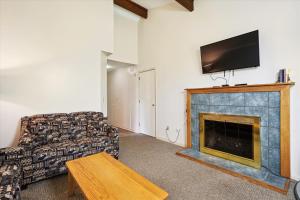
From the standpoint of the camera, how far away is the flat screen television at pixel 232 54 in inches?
95.0

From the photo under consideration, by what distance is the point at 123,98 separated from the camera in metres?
5.58

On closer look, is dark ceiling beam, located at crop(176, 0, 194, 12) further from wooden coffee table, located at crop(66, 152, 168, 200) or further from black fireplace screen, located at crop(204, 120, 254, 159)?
wooden coffee table, located at crop(66, 152, 168, 200)

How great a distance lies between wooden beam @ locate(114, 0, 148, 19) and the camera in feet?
13.6

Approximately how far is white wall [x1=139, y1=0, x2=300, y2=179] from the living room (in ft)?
0.05

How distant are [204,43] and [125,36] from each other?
2532 millimetres

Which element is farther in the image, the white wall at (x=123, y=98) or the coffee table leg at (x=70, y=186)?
the white wall at (x=123, y=98)

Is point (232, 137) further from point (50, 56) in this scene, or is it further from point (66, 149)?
point (50, 56)

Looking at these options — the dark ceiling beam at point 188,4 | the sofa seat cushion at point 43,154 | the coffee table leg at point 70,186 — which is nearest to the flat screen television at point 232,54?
the dark ceiling beam at point 188,4

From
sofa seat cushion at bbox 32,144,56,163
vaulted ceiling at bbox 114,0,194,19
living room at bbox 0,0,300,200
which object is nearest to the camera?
living room at bbox 0,0,300,200

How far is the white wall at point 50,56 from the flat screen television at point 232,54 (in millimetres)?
2299

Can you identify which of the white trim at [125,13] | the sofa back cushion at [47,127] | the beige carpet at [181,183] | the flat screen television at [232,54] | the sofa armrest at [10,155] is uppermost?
the white trim at [125,13]

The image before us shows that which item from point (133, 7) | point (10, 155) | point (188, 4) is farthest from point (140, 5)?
point (10, 155)

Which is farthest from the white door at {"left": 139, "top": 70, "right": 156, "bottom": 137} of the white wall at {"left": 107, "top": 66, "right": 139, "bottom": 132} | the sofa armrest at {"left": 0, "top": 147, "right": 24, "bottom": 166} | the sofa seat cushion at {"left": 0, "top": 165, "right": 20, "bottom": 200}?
the sofa seat cushion at {"left": 0, "top": 165, "right": 20, "bottom": 200}

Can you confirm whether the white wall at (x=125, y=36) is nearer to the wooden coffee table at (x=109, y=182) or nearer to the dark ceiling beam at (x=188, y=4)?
the dark ceiling beam at (x=188, y=4)
